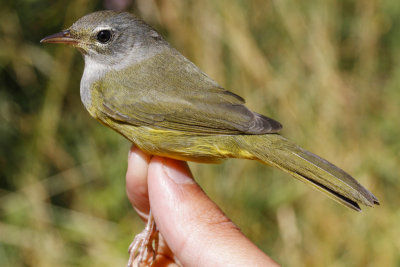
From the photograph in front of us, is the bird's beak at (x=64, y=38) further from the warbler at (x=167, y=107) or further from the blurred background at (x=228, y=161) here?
the blurred background at (x=228, y=161)

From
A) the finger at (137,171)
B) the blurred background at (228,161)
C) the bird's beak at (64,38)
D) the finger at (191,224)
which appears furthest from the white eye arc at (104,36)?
the blurred background at (228,161)

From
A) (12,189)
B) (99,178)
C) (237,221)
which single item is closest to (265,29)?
(237,221)

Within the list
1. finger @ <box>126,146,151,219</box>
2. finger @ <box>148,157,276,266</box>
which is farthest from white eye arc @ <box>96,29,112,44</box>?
finger @ <box>148,157,276,266</box>

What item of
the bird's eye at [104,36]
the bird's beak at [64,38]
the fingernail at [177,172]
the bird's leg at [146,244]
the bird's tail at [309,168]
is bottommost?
the bird's leg at [146,244]

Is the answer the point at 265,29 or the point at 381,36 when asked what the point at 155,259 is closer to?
the point at 265,29

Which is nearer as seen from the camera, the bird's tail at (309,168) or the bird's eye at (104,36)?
the bird's tail at (309,168)

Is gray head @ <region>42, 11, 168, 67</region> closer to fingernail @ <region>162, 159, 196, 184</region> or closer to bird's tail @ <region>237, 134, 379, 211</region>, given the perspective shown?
fingernail @ <region>162, 159, 196, 184</region>

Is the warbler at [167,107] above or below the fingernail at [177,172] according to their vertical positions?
above
